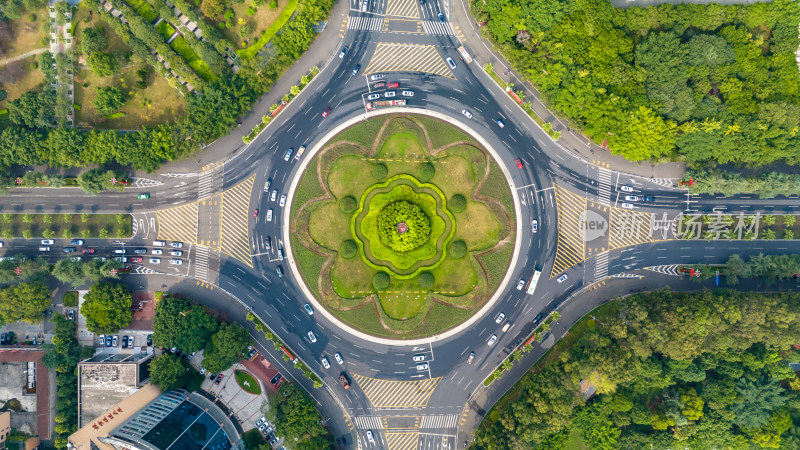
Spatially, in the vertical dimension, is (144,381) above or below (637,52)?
below

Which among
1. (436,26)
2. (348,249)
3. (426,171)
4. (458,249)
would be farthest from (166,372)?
(436,26)

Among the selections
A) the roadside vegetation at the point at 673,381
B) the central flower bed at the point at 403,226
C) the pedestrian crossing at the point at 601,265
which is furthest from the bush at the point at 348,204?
the pedestrian crossing at the point at 601,265

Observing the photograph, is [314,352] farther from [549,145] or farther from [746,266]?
[746,266]

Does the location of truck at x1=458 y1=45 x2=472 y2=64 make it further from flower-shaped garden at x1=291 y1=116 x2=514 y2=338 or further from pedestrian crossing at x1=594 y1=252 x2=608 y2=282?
pedestrian crossing at x1=594 y1=252 x2=608 y2=282

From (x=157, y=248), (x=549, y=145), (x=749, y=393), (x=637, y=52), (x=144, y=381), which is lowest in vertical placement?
(x=749, y=393)

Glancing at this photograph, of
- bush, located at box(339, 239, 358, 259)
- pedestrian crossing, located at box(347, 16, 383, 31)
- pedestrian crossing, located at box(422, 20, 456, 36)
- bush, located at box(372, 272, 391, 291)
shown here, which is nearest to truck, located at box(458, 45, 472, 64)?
pedestrian crossing, located at box(422, 20, 456, 36)

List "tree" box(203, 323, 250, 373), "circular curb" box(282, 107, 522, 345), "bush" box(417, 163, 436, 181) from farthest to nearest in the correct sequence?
"circular curb" box(282, 107, 522, 345) → "bush" box(417, 163, 436, 181) → "tree" box(203, 323, 250, 373)

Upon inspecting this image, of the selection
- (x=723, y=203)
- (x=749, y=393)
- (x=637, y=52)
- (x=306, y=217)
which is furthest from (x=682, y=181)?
(x=306, y=217)
